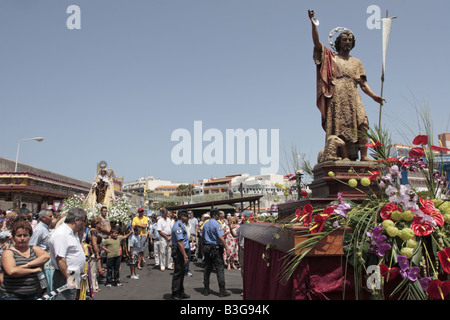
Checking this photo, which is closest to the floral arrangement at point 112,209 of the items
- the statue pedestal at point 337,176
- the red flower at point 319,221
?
the statue pedestal at point 337,176

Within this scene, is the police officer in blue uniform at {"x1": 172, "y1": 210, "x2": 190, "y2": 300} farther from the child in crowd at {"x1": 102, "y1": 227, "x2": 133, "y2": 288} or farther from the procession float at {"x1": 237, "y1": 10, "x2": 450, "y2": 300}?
the procession float at {"x1": 237, "y1": 10, "x2": 450, "y2": 300}

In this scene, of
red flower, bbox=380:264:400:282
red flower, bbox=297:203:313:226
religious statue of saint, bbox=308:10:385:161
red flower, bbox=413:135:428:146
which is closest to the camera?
red flower, bbox=380:264:400:282

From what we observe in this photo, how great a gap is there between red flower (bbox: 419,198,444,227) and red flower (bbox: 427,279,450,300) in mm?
334

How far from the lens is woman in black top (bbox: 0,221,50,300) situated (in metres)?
4.05

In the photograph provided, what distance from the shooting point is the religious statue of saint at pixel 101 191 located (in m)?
15.6

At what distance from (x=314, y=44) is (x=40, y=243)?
5225 millimetres

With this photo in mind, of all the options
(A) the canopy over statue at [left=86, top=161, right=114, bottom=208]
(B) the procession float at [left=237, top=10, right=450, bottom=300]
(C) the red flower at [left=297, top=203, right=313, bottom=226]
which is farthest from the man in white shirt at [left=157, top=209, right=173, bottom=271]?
(C) the red flower at [left=297, top=203, right=313, bottom=226]

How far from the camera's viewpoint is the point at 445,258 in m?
1.93

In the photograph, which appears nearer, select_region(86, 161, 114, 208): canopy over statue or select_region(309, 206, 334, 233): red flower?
select_region(309, 206, 334, 233): red flower

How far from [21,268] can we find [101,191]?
12.2 metres

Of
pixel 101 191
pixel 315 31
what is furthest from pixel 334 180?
pixel 101 191
